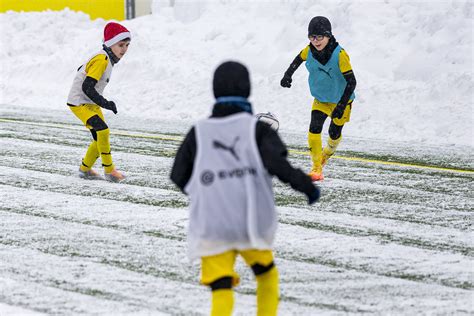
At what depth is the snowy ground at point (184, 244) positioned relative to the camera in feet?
19.7

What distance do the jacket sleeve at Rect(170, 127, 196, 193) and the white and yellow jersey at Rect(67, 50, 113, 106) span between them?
17.7 feet

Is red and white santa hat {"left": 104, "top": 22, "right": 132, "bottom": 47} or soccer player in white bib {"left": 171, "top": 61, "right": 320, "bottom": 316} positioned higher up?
red and white santa hat {"left": 104, "top": 22, "right": 132, "bottom": 47}

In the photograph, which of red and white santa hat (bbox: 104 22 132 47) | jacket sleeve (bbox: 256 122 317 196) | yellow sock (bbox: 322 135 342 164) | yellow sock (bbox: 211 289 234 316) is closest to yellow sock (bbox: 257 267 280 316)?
yellow sock (bbox: 211 289 234 316)

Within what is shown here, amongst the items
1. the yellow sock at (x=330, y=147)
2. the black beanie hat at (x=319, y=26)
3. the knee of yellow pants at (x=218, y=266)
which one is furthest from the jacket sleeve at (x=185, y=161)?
the yellow sock at (x=330, y=147)

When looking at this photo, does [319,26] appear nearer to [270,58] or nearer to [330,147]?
[330,147]

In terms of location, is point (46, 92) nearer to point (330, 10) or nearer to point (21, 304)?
point (330, 10)

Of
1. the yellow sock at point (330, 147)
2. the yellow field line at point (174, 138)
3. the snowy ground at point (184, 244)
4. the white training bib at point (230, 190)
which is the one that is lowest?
the snowy ground at point (184, 244)

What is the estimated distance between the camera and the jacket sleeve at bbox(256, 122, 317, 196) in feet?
15.6

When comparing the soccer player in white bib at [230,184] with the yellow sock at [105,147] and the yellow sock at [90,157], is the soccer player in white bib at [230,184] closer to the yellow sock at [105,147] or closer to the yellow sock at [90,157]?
the yellow sock at [105,147]

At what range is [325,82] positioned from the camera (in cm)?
1061

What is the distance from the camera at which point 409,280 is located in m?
6.55

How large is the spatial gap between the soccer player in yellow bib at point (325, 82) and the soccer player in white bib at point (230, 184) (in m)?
5.47

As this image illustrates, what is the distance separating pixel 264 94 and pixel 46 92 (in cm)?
552

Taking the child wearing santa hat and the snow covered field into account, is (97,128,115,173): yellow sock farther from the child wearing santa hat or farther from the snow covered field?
the snow covered field
